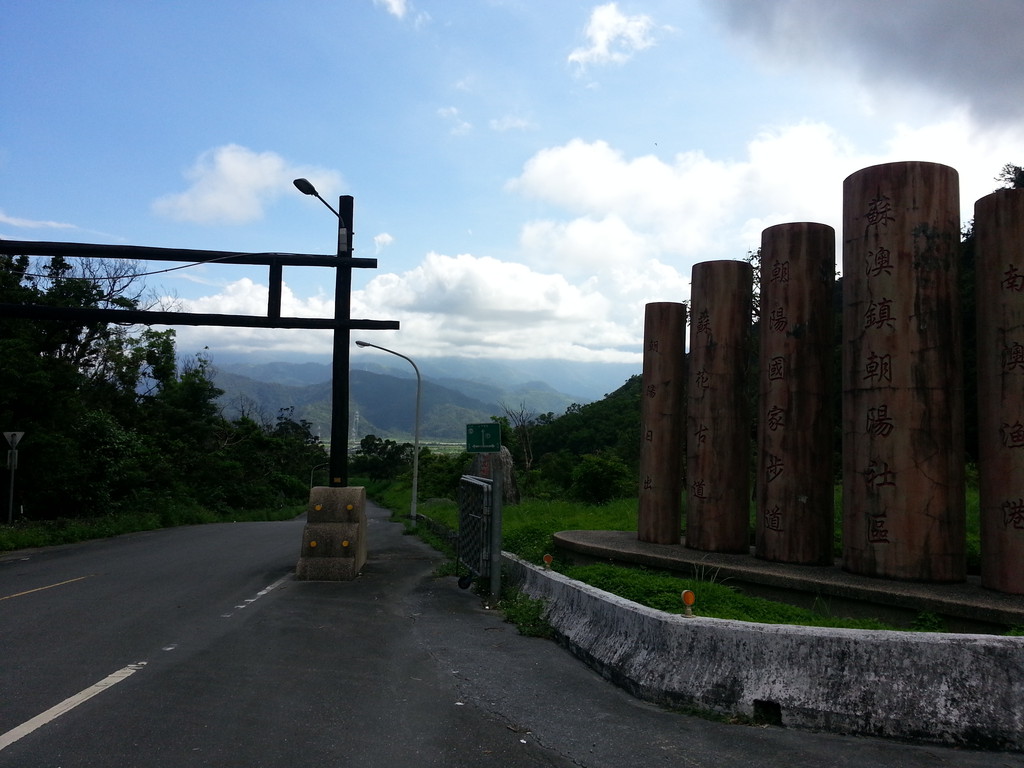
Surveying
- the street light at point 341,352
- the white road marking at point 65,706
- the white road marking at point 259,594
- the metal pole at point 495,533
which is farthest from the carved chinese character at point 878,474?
the street light at point 341,352

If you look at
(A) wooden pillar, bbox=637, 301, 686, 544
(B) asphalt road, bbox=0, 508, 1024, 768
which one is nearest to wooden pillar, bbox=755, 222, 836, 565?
(A) wooden pillar, bbox=637, 301, 686, 544

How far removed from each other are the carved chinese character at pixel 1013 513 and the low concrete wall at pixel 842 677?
2.45 metres

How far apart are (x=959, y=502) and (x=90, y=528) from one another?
79.6 feet

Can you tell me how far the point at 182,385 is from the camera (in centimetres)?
5038

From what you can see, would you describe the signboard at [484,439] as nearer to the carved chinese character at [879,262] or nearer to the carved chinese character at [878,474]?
the carved chinese character at [878,474]

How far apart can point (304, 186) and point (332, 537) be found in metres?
6.27

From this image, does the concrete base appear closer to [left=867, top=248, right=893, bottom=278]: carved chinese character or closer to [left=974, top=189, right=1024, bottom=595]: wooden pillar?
[left=867, top=248, right=893, bottom=278]: carved chinese character

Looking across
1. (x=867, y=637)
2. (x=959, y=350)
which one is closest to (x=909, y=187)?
(x=959, y=350)

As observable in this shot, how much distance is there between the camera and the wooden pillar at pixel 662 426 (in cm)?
1126

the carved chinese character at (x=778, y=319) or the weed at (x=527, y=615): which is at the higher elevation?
the carved chinese character at (x=778, y=319)

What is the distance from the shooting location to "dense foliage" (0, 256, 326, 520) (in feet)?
81.1

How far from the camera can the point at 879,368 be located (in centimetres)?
816

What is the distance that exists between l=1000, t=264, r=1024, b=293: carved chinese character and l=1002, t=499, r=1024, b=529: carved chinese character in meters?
1.98

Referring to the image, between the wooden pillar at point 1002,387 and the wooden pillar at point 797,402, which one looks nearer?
the wooden pillar at point 1002,387
